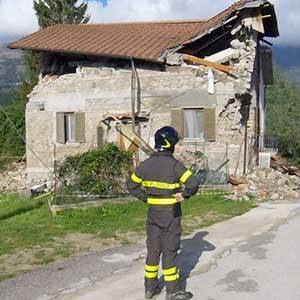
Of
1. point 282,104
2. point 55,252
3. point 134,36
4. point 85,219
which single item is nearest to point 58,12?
point 134,36

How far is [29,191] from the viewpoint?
1784 cm

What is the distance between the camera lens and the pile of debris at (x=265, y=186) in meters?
15.8

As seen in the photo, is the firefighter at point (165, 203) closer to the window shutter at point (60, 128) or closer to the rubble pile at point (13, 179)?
the window shutter at point (60, 128)

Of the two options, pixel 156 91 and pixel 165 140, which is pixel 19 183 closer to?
pixel 156 91

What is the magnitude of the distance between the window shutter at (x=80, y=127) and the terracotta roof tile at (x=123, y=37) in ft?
7.58

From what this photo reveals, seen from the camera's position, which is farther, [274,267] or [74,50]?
[74,50]

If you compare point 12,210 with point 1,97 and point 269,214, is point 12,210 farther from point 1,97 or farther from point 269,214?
point 1,97

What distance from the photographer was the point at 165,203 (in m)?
6.27

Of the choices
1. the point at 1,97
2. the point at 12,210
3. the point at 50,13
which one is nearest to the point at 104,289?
the point at 12,210

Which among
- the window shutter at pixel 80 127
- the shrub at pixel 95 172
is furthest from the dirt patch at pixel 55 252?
the window shutter at pixel 80 127

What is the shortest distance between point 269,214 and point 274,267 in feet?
16.9

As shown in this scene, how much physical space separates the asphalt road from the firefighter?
0.30 metres

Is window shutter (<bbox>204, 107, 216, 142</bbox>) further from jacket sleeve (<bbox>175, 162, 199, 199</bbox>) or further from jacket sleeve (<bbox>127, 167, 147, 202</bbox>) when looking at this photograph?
jacket sleeve (<bbox>175, 162, 199, 199</bbox>)

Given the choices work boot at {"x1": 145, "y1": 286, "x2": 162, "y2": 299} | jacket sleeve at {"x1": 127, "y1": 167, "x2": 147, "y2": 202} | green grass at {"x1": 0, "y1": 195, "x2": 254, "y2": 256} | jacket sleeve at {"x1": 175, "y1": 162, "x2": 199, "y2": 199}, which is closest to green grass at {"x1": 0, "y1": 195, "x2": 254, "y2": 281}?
green grass at {"x1": 0, "y1": 195, "x2": 254, "y2": 256}
